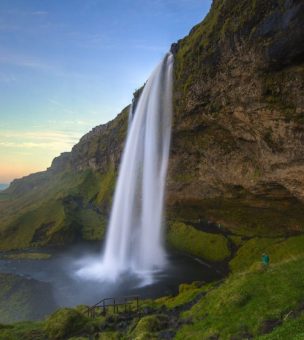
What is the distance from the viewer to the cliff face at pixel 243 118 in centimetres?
4112

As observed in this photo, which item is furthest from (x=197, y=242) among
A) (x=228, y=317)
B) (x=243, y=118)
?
(x=228, y=317)

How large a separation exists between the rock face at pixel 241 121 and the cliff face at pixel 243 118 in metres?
0.14

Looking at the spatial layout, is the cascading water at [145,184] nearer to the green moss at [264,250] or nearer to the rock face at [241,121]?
the rock face at [241,121]

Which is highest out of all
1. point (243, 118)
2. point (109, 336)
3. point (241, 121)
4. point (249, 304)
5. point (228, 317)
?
point (243, 118)

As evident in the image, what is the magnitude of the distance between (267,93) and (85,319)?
3405 cm

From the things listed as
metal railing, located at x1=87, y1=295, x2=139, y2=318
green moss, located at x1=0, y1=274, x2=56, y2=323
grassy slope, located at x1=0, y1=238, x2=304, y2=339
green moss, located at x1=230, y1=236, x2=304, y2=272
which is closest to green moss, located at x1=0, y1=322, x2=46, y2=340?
grassy slope, located at x1=0, y1=238, x2=304, y2=339

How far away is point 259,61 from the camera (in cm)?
4325

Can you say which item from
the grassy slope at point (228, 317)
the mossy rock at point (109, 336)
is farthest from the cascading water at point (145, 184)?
the mossy rock at point (109, 336)

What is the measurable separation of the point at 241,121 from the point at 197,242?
30771 mm

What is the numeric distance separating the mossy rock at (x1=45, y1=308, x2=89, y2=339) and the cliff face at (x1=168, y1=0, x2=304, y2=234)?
3278cm

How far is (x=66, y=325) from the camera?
27.4 m

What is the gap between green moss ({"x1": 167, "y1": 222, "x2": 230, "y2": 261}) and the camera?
63888 mm

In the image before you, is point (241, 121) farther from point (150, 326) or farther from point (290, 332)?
point (290, 332)

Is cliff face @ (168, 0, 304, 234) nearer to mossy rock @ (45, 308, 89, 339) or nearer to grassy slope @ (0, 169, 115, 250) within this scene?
mossy rock @ (45, 308, 89, 339)
